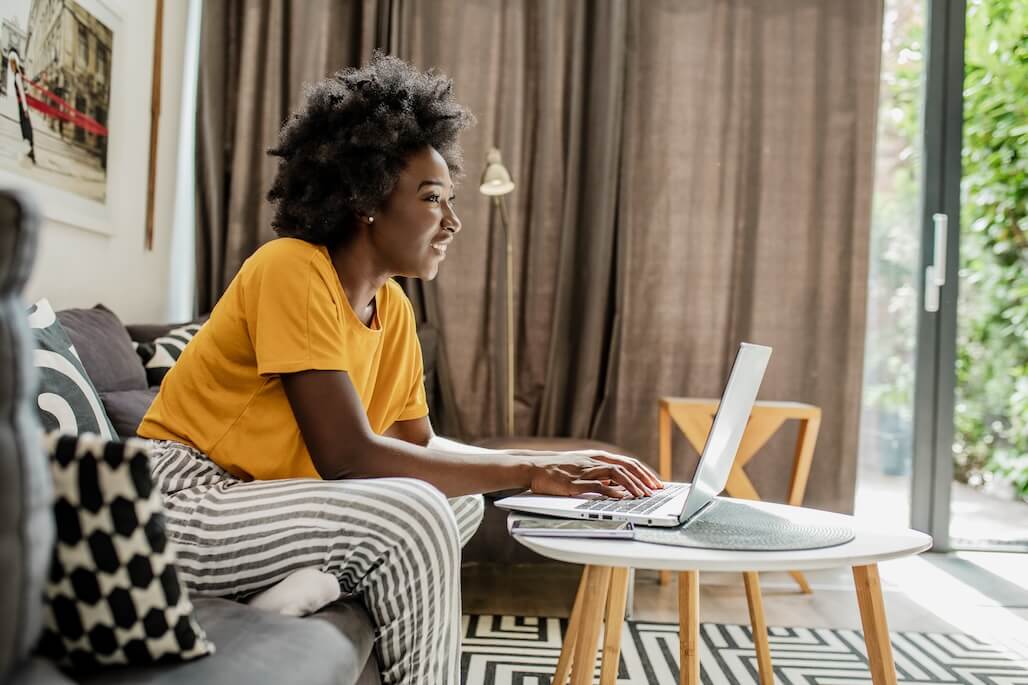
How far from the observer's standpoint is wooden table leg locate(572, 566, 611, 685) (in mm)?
1172

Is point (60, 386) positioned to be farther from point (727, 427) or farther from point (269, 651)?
point (727, 427)

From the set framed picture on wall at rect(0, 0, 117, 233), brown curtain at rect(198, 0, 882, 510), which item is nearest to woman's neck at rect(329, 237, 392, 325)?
framed picture on wall at rect(0, 0, 117, 233)

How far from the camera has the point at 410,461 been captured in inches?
52.6

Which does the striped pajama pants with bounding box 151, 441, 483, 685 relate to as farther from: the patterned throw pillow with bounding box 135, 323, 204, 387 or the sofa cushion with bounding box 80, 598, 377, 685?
the patterned throw pillow with bounding box 135, 323, 204, 387

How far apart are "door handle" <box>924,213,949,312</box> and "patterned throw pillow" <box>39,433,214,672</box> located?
10.2 ft

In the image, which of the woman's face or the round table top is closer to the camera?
the round table top

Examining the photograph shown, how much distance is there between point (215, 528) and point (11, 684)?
20.4 inches

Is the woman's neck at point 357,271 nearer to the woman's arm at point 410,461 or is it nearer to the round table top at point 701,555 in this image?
the woman's arm at point 410,461

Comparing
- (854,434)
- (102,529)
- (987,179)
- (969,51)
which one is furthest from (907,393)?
(102,529)

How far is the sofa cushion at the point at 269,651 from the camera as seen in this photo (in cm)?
83

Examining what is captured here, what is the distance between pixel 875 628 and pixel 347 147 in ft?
3.54

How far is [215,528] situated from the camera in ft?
3.94

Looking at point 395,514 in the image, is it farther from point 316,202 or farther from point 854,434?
point 854,434

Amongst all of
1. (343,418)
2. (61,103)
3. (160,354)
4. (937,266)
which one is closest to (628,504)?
(343,418)
